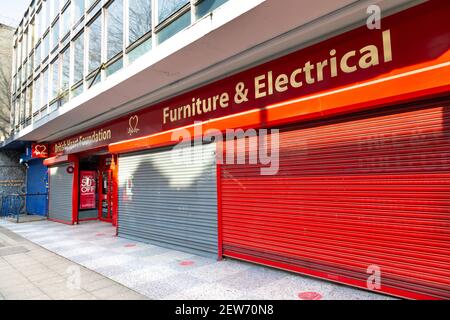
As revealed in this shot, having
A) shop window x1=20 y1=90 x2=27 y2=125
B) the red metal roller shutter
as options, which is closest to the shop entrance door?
shop window x1=20 y1=90 x2=27 y2=125

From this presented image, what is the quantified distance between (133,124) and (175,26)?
11.7 feet

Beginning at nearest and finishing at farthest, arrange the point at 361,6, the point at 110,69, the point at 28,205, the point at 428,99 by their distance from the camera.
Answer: the point at 428,99 < the point at 361,6 < the point at 110,69 < the point at 28,205

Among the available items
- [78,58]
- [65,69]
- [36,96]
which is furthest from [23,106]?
[78,58]

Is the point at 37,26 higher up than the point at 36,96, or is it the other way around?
the point at 37,26

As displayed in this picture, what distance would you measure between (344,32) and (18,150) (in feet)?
68.7

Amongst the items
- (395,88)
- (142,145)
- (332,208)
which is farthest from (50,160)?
(395,88)

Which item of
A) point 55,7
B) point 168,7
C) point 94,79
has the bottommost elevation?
point 94,79

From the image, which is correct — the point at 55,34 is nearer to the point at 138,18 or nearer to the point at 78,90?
the point at 78,90

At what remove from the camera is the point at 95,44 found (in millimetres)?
10312

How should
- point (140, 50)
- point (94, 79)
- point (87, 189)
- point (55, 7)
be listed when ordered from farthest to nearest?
1. point (55, 7)
2. point (87, 189)
3. point (94, 79)
4. point (140, 50)

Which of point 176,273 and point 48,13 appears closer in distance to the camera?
point 176,273

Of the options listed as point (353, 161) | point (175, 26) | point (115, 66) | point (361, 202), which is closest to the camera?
point (361, 202)

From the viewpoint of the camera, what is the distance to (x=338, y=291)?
174 inches

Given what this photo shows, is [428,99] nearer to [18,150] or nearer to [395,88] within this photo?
[395,88]
